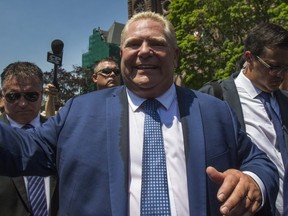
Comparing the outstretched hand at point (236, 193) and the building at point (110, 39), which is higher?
the building at point (110, 39)

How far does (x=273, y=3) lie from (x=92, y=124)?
20988 millimetres

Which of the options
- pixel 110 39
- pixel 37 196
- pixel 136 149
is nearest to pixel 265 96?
pixel 136 149

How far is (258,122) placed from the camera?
3520 millimetres

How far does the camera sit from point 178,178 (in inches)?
92.7

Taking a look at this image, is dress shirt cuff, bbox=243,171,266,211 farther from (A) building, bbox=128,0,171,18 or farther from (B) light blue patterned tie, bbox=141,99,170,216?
(A) building, bbox=128,0,171,18

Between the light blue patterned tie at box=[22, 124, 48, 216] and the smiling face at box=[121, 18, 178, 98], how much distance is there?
1.17m

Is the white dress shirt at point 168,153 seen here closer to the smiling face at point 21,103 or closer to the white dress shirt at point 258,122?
the white dress shirt at point 258,122

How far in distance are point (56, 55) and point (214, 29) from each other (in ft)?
60.3

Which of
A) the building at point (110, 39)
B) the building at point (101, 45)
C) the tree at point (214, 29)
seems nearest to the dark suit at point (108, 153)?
the tree at point (214, 29)

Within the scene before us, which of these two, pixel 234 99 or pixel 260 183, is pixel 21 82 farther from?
pixel 260 183

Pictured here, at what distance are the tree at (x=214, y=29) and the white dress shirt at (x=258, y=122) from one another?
690 inches

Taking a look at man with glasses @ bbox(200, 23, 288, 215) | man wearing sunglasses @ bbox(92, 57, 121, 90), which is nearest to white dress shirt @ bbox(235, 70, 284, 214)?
man with glasses @ bbox(200, 23, 288, 215)

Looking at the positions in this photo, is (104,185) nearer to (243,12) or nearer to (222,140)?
(222,140)

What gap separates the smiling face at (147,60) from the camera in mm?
2668
